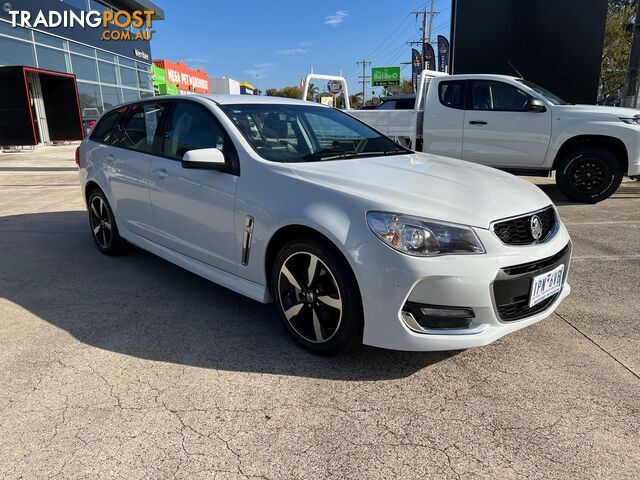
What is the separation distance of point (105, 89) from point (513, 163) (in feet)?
80.2

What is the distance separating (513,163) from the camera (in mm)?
7895

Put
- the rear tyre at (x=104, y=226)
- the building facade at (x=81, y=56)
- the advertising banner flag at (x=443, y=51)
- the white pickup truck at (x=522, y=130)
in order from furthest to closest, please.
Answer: the advertising banner flag at (x=443, y=51), the building facade at (x=81, y=56), the white pickup truck at (x=522, y=130), the rear tyre at (x=104, y=226)

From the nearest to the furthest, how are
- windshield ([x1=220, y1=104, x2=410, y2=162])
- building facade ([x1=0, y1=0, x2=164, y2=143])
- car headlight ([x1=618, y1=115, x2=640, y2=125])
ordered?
windshield ([x1=220, y1=104, x2=410, y2=162]) → car headlight ([x1=618, y1=115, x2=640, y2=125]) → building facade ([x1=0, y1=0, x2=164, y2=143])

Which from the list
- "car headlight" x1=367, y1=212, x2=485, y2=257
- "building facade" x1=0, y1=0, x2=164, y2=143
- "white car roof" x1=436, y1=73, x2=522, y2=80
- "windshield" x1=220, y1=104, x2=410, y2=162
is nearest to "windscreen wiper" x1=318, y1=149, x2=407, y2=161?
"windshield" x1=220, y1=104, x2=410, y2=162

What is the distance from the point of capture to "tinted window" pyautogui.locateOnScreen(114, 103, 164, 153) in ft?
13.9

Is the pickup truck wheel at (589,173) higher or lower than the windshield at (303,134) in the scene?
lower

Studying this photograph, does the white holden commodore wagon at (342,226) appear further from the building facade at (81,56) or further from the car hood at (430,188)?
Result: the building facade at (81,56)

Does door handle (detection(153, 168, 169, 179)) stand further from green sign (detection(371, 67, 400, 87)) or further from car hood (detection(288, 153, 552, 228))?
green sign (detection(371, 67, 400, 87))

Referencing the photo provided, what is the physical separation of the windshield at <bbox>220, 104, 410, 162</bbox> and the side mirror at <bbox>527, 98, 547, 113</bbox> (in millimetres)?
4191

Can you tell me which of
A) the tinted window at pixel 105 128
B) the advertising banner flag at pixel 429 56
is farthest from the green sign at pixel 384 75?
the tinted window at pixel 105 128

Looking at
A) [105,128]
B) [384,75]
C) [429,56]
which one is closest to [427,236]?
[105,128]

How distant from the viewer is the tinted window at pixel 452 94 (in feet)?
26.5

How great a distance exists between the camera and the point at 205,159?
10.6ft

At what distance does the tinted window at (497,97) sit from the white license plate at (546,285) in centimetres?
551
